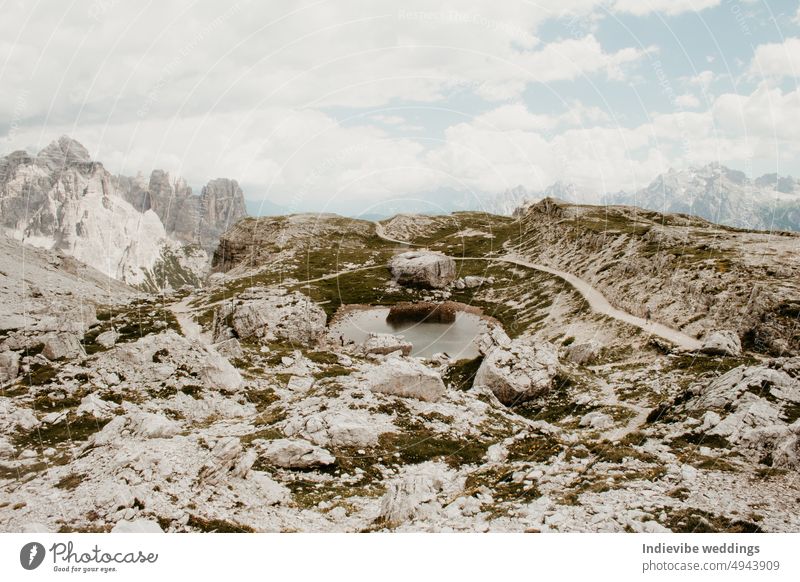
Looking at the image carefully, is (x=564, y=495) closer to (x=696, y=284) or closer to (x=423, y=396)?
(x=423, y=396)

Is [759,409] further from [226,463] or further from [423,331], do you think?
[423,331]

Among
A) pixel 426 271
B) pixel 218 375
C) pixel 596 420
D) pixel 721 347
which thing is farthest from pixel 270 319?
pixel 426 271

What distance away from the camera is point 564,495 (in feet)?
66.4

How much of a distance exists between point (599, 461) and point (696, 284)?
56384 mm

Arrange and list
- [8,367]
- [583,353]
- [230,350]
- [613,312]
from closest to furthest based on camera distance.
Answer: [8,367]
[230,350]
[583,353]
[613,312]

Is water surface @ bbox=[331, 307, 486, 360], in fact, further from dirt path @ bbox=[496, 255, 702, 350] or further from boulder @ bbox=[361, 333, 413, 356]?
dirt path @ bbox=[496, 255, 702, 350]

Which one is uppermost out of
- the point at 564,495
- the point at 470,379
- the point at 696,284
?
the point at 696,284

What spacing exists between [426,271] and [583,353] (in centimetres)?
7590

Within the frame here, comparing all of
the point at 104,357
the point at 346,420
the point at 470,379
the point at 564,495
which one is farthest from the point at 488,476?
the point at 104,357

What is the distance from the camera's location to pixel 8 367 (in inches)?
1623

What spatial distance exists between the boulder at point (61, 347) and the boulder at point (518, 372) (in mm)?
44203

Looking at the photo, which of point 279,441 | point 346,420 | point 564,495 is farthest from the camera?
point 346,420
